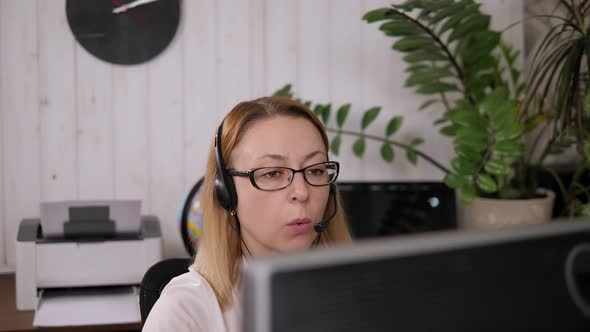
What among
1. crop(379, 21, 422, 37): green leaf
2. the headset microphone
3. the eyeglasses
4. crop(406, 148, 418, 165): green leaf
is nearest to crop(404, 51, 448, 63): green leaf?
crop(379, 21, 422, 37): green leaf

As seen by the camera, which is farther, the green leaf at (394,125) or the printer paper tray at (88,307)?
the green leaf at (394,125)

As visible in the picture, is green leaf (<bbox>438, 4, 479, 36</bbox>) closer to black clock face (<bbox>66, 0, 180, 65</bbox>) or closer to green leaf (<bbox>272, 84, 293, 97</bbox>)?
green leaf (<bbox>272, 84, 293, 97</bbox>)

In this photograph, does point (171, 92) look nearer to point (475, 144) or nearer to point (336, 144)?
point (336, 144)

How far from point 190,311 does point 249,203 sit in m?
0.20

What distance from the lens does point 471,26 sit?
2264mm

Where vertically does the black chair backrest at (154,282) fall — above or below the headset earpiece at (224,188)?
below

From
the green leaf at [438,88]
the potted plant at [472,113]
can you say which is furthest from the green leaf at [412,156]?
the green leaf at [438,88]

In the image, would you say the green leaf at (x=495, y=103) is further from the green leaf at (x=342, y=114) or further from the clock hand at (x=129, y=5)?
the clock hand at (x=129, y=5)

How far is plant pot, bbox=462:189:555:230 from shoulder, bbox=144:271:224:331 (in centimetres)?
136

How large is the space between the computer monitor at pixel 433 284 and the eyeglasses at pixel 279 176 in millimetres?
679

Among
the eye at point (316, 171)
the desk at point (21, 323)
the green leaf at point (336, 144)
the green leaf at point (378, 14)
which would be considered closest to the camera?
the eye at point (316, 171)

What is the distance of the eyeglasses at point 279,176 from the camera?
1068 mm

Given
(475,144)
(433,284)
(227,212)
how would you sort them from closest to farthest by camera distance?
(433,284)
(227,212)
(475,144)

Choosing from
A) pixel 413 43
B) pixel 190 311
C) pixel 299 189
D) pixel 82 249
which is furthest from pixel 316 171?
pixel 413 43
